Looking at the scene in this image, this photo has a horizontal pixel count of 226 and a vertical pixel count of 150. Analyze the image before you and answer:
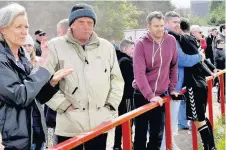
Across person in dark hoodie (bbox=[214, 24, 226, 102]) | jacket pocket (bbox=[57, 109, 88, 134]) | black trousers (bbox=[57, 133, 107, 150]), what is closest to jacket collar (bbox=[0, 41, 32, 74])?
jacket pocket (bbox=[57, 109, 88, 134])

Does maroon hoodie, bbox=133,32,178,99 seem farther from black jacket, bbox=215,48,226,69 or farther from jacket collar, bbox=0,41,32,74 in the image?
black jacket, bbox=215,48,226,69

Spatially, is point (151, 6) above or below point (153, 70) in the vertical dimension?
above

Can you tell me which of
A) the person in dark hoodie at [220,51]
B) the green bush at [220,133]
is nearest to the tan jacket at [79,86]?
the green bush at [220,133]

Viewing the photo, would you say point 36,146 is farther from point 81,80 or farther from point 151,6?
point 151,6

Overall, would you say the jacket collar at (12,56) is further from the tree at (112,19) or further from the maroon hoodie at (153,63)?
the tree at (112,19)

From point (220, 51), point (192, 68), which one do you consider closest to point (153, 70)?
point (192, 68)

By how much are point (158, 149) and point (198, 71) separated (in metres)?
1.08

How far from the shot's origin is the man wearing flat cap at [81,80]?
2900 millimetres

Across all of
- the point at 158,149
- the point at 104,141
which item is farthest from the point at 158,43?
the point at 104,141

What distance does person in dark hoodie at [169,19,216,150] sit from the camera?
4402mm

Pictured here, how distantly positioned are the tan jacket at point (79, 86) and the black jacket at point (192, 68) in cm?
163

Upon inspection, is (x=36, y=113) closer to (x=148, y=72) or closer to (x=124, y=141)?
(x=124, y=141)

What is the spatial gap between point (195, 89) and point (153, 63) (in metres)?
0.77

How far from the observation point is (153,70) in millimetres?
3992
